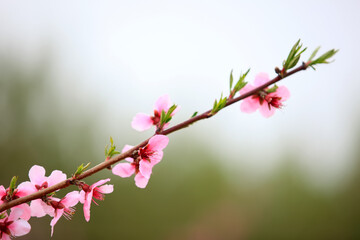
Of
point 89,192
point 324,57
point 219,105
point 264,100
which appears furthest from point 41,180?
point 324,57

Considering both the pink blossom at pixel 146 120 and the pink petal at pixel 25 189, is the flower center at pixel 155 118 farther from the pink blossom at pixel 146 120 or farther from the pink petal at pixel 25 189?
the pink petal at pixel 25 189

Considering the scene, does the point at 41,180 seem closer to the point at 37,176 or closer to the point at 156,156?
the point at 37,176

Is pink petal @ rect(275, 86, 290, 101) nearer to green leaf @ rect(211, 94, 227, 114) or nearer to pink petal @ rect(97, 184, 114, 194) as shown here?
green leaf @ rect(211, 94, 227, 114)

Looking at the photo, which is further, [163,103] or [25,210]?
[163,103]

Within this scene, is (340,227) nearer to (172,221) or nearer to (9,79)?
(172,221)

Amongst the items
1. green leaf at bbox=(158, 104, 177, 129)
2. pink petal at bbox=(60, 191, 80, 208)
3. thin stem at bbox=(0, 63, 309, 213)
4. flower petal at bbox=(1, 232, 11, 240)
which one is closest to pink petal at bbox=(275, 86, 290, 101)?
thin stem at bbox=(0, 63, 309, 213)

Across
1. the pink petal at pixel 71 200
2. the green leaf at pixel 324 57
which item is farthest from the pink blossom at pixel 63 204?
the green leaf at pixel 324 57

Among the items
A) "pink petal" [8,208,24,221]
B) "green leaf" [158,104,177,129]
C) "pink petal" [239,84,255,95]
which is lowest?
"pink petal" [8,208,24,221]
